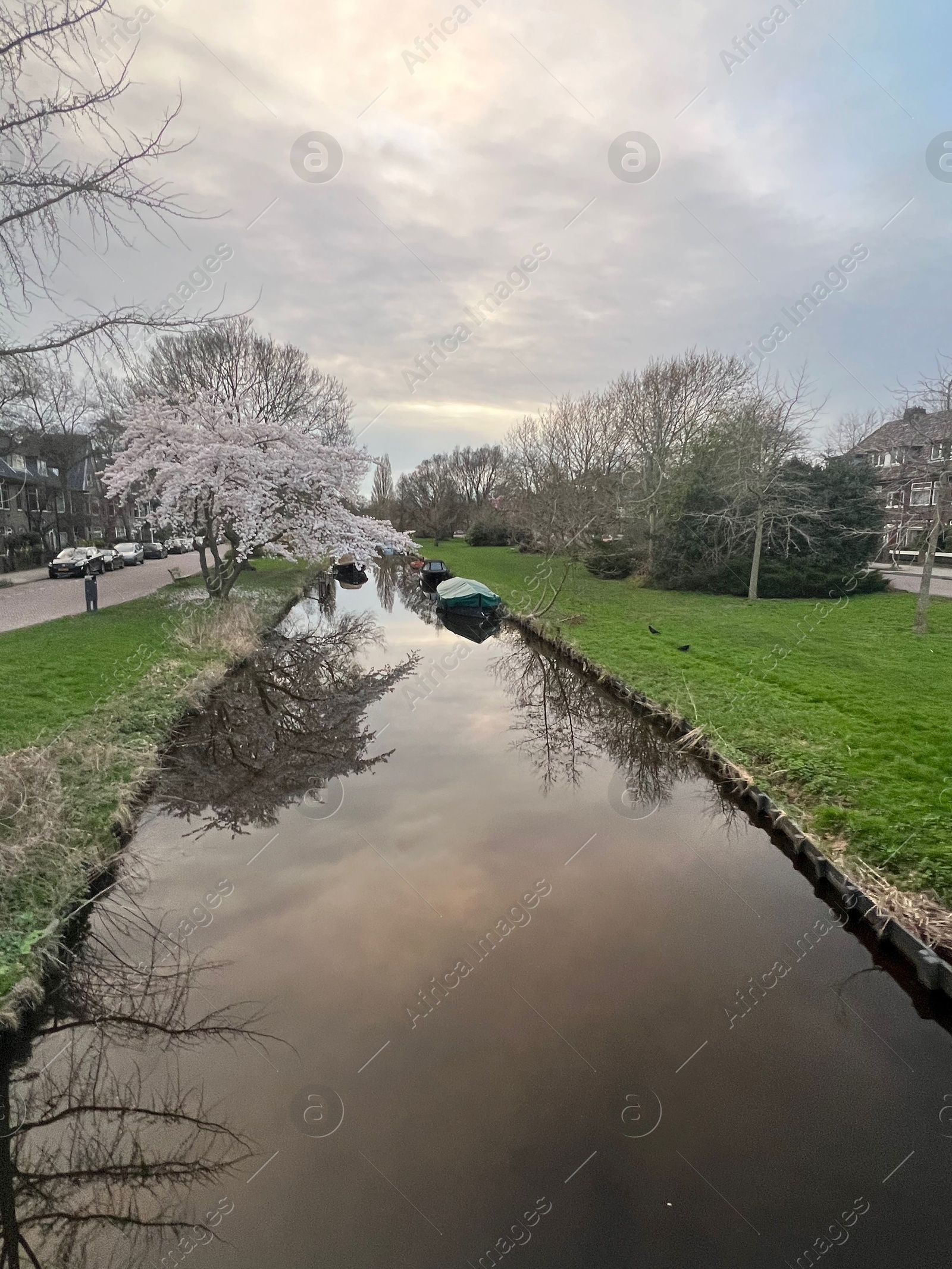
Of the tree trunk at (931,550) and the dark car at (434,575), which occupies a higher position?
the tree trunk at (931,550)

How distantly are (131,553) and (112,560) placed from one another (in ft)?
14.8

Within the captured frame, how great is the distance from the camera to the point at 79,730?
928cm

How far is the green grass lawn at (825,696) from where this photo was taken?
735 centimetres

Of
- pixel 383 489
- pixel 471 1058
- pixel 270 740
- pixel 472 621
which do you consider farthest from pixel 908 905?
pixel 383 489

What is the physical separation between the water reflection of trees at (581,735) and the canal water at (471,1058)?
1.27m

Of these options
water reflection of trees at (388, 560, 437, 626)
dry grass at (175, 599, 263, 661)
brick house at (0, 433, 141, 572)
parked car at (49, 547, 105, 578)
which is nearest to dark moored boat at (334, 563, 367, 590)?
water reflection of trees at (388, 560, 437, 626)

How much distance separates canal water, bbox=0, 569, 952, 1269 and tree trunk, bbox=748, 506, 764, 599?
16555 mm

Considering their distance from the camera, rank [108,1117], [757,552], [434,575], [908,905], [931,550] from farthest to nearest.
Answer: [434,575] < [757,552] < [931,550] < [908,905] < [108,1117]

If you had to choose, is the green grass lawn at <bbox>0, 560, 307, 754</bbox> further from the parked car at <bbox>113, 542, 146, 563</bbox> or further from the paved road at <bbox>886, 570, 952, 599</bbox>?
the paved road at <bbox>886, 570, 952, 599</bbox>

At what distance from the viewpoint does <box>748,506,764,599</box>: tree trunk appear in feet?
75.4

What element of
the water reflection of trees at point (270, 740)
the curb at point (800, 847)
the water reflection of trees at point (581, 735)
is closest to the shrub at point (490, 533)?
the water reflection of trees at point (270, 740)

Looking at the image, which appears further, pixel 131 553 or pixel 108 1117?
pixel 131 553

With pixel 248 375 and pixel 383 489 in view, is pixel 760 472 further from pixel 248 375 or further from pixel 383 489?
pixel 383 489

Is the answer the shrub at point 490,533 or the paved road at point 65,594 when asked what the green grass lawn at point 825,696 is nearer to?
the paved road at point 65,594
